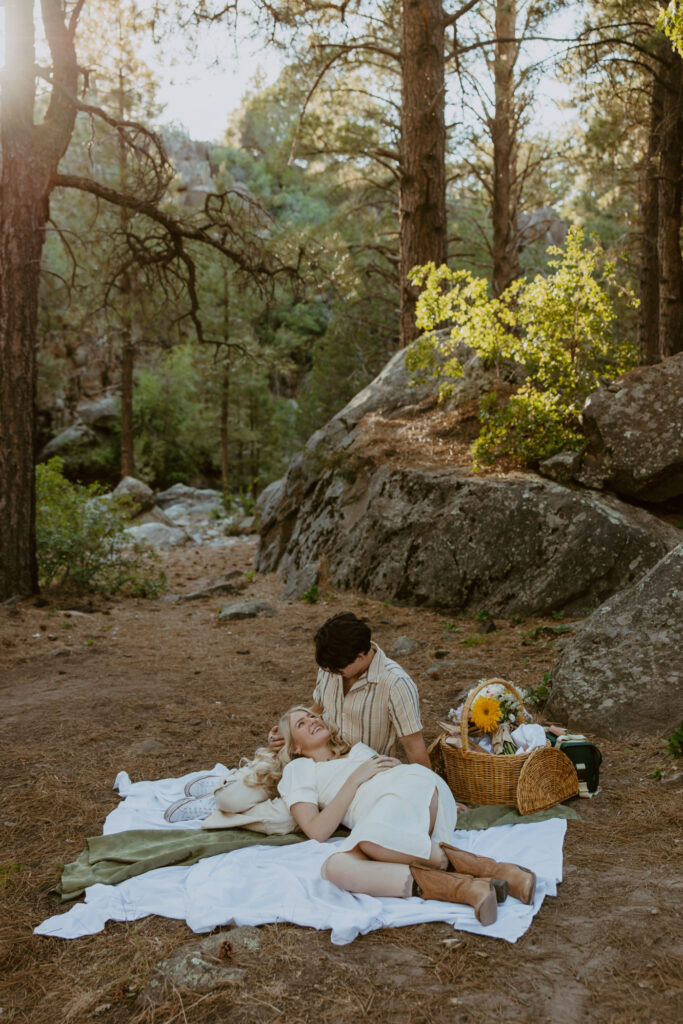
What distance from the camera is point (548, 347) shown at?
315 inches

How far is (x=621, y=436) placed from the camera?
25.3 ft

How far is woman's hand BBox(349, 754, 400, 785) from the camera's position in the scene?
131 inches

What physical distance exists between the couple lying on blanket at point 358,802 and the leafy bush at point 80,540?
606 centimetres

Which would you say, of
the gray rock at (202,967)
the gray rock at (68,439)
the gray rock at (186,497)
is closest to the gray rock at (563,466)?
the gray rock at (202,967)

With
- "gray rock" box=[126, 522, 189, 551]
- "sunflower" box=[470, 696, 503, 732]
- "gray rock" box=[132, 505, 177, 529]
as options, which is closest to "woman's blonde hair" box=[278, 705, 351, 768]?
"sunflower" box=[470, 696, 503, 732]

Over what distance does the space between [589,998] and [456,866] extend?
79 centimetres

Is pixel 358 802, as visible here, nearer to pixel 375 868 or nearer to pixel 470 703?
pixel 375 868

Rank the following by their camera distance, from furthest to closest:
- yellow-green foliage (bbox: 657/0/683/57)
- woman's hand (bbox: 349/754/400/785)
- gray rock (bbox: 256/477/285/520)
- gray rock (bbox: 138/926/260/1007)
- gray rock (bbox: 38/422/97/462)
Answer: gray rock (bbox: 38/422/97/462)
gray rock (bbox: 256/477/285/520)
yellow-green foliage (bbox: 657/0/683/57)
woman's hand (bbox: 349/754/400/785)
gray rock (bbox: 138/926/260/1007)

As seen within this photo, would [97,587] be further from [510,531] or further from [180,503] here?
[180,503]

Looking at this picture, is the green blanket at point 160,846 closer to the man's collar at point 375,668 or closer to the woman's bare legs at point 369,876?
the woman's bare legs at point 369,876

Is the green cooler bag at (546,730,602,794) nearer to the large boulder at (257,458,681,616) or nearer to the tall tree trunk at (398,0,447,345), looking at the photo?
the large boulder at (257,458,681,616)

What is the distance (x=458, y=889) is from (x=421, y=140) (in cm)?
986

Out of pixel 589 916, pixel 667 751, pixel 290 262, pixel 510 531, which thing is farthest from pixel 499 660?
pixel 290 262

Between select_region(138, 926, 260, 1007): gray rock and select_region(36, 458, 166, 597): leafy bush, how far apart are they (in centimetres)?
747
